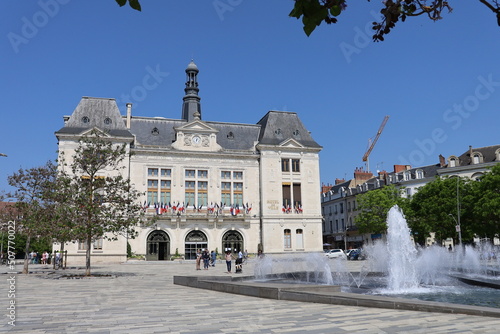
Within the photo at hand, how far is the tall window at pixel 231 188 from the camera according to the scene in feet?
172

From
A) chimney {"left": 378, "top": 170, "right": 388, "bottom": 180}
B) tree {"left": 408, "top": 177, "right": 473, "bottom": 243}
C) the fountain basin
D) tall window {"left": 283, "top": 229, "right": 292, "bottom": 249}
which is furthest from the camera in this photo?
chimney {"left": 378, "top": 170, "right": 388, "bottom": 180}

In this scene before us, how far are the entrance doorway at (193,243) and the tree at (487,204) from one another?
1150 inches

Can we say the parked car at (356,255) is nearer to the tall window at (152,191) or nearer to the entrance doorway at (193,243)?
the entrance doorway at (193,243)

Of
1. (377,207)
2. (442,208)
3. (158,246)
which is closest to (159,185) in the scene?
(158,246)

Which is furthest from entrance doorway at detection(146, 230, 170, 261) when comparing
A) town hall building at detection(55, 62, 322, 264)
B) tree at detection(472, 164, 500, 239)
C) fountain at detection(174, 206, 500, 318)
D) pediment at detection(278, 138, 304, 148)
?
tree at detection(472, 164, 500, 239)

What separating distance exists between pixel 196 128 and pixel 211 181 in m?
6.59

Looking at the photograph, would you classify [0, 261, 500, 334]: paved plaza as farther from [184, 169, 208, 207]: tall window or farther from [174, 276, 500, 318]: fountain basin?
[184, 169, 208, 207]: tall window

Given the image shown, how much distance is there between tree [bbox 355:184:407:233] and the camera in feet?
176

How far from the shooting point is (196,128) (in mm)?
51969

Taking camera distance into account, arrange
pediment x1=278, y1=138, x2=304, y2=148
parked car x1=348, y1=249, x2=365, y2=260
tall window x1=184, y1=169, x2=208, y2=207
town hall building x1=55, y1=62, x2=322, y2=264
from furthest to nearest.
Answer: pediment x1=278, y1=138, x2=304, y2=148 < tall window x1=184, y1=169, x2=208, y2=207 < town hall building x1=55, y1=62, x2=322, y2=264 < parked car x1=348, y1=249, x2=365, y2=260

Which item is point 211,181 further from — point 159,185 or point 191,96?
point 191,96

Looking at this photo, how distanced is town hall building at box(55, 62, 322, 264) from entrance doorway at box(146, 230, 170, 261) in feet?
0.36

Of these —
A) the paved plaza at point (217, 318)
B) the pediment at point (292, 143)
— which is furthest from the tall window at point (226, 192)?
the paved plaza at point (217, 318)

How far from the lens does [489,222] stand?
139 feet
